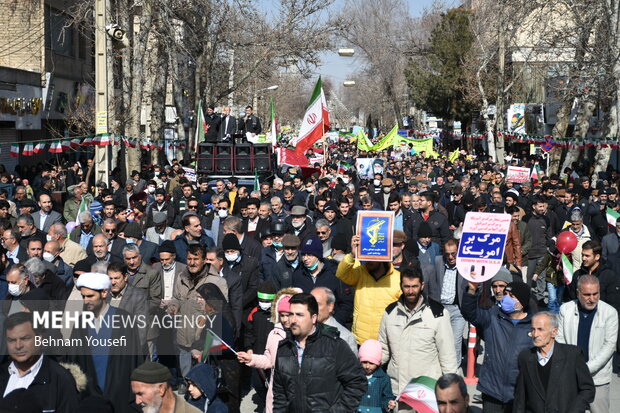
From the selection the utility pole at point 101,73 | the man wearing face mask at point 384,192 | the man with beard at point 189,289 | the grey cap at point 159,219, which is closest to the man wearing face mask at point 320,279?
the man with beard at point 189,289

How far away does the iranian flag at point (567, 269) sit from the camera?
10.0 m

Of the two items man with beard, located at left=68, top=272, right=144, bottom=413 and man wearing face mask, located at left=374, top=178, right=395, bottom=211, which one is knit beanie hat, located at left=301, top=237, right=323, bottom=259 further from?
man wearing face mask, located at left=374, top=178, right=395, bottom=211

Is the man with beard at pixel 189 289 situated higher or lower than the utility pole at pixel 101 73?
lower

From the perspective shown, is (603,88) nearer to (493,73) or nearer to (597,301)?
(597,301)

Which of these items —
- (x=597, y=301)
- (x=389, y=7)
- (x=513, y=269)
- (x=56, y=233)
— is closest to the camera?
(x=597, y=301)

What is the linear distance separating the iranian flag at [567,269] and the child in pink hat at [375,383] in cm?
413

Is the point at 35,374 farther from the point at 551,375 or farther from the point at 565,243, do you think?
the point at 565,243

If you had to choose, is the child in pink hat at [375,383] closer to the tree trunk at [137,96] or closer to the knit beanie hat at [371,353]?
the knit beanie hat at [371,353]

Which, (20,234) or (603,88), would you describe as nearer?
(20,234)

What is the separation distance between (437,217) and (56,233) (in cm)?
525

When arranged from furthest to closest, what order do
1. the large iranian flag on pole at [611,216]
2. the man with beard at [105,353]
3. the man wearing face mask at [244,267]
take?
the large iranian flag on pole at [611,216] → the man wearing face mask at [244,267] → the man with beard at [105,353]

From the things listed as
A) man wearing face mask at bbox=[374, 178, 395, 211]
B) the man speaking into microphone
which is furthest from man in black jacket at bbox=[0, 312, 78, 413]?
the man speaking into microphone

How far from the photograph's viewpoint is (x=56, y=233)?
1025cm

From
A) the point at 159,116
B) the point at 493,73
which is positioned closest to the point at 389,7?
the point at 493,73
